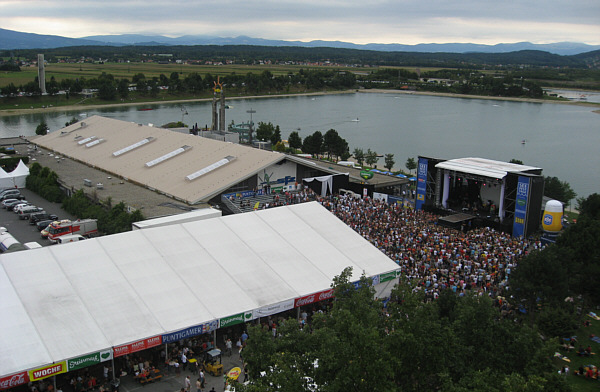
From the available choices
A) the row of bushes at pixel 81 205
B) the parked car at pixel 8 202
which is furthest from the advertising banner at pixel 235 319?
the parked car at pixel 8 202

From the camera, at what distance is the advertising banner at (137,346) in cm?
1020

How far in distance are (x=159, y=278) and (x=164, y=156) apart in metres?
13.9

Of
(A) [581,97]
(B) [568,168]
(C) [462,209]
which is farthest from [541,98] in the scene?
(C) [462,209]

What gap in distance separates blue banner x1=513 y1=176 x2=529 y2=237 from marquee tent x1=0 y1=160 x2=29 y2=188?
20514mm

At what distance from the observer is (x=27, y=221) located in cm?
2070

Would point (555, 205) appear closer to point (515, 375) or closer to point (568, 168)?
point (515, 375)

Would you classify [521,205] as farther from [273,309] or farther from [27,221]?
[27,221]

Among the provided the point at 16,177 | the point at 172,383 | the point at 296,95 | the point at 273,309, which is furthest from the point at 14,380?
the point at 296,95

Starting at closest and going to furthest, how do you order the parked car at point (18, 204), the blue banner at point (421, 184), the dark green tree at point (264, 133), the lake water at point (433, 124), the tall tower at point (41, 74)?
the parked car at point (18, 204) → the blue banner at point (421, 184) → the dark green tree at point (264, 133) → the lake water at point (433, 124) → the tall tower at point (41, 74)

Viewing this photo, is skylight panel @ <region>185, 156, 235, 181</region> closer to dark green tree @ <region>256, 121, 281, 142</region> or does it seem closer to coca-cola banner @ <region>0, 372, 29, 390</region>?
coca-cola banner @ <region>0, 372, 29, 390</region>

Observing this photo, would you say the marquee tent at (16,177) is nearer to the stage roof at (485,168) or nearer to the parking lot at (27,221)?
the parking lot at (27,221)

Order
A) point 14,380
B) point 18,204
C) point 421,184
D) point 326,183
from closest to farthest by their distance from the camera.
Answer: point 14,380 → point 18,204 → point 421,184 → point 326,183

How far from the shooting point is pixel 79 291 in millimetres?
11273

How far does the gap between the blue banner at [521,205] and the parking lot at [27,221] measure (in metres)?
15.5
